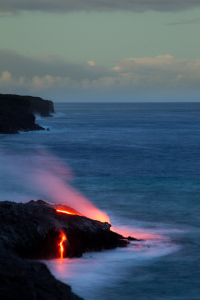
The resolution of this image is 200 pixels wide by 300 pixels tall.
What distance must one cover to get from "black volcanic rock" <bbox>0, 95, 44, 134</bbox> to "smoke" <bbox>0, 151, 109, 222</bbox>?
34248 mm

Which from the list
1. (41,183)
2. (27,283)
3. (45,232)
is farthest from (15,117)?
(27,283)

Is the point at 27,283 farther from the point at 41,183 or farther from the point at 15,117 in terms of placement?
the point at 15,117

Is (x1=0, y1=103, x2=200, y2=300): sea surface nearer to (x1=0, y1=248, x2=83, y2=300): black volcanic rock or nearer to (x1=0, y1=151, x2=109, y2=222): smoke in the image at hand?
(x1=0, y1=151, x2=109, y2=222): smoke

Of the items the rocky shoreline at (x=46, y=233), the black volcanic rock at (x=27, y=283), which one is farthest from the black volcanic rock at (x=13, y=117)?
the black volcanic rock at (x=27, y=283)

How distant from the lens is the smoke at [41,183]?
984 inches

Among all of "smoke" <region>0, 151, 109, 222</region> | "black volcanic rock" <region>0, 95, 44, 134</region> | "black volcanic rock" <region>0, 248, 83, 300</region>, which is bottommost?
"smoke" <region>0, 151, 109, 222</region>

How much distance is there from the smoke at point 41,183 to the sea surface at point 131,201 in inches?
3.6

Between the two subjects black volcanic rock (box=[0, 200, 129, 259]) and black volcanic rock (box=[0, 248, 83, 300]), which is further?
black volcanic rock (box=[0, 200, 129, 259])

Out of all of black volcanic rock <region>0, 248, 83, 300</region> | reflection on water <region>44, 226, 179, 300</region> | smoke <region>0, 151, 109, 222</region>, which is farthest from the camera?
smoke <region>0, 151, 109, 222</region>

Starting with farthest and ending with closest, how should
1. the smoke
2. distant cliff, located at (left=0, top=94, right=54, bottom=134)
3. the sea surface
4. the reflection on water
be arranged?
distant cliff, located at (left=0, top=94, right=54, bottom=134) < the smoke < the sea surface < the reflection on water

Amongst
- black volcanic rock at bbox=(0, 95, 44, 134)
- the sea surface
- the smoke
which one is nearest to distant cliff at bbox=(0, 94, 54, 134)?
black volcanic rock at bbox=(0, 95, 44, 134)

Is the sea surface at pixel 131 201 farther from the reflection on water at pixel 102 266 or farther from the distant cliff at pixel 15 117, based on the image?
the distant cliff at pixel 15 117

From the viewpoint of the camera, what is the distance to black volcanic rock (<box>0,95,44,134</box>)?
80.0 m

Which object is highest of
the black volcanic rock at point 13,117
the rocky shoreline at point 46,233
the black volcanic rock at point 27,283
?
the black volcanic rock at point 13,117
